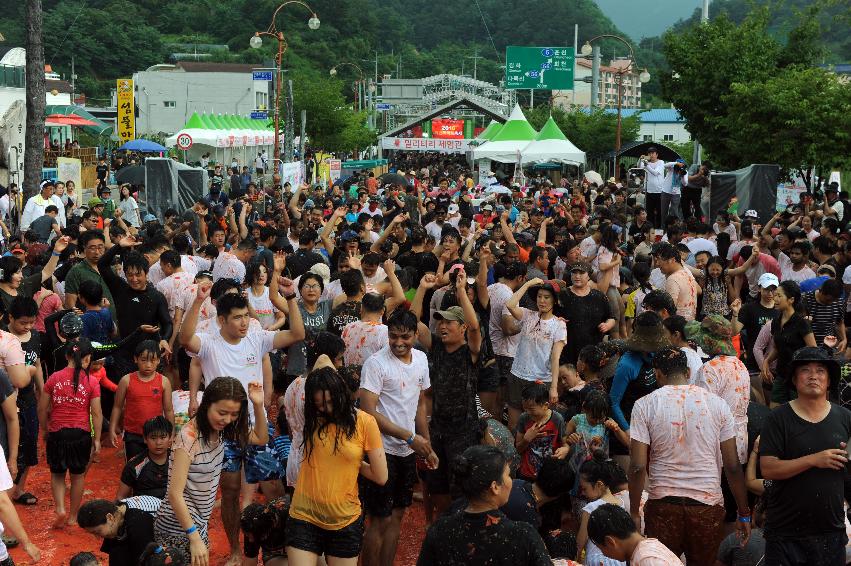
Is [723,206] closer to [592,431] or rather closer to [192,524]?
[592,431]

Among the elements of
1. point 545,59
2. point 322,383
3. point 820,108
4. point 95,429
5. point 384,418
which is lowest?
point 95,429

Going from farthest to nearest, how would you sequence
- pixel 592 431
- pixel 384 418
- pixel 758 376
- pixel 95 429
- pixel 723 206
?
pixel 723 206
pixel 758 376
pixel 95 429
pixel 592 431
pixel 384 418

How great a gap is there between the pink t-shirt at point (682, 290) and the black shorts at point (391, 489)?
3789 millimetres

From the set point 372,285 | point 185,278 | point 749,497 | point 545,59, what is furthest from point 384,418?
point 545,59

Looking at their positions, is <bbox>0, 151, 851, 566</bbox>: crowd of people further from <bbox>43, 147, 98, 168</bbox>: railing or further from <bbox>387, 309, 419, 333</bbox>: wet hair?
<bbox>43, 147, 98, 168</bbox>: railing

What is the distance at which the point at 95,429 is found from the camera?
7.89 meters

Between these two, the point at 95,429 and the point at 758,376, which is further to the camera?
the point at 758,376

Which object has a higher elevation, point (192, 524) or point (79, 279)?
point (79, 279)

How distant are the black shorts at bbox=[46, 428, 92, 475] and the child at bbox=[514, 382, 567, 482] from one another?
10.4ft

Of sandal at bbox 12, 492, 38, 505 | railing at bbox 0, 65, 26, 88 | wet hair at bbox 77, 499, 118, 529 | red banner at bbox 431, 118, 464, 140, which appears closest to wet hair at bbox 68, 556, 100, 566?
wet hair at bbox 77, 499, 118, 529

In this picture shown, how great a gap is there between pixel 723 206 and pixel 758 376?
1144 cm

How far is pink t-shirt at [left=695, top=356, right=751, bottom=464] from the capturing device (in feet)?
21.4

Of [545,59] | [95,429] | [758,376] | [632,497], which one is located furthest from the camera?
[545,59]

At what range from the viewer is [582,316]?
29.7ft
